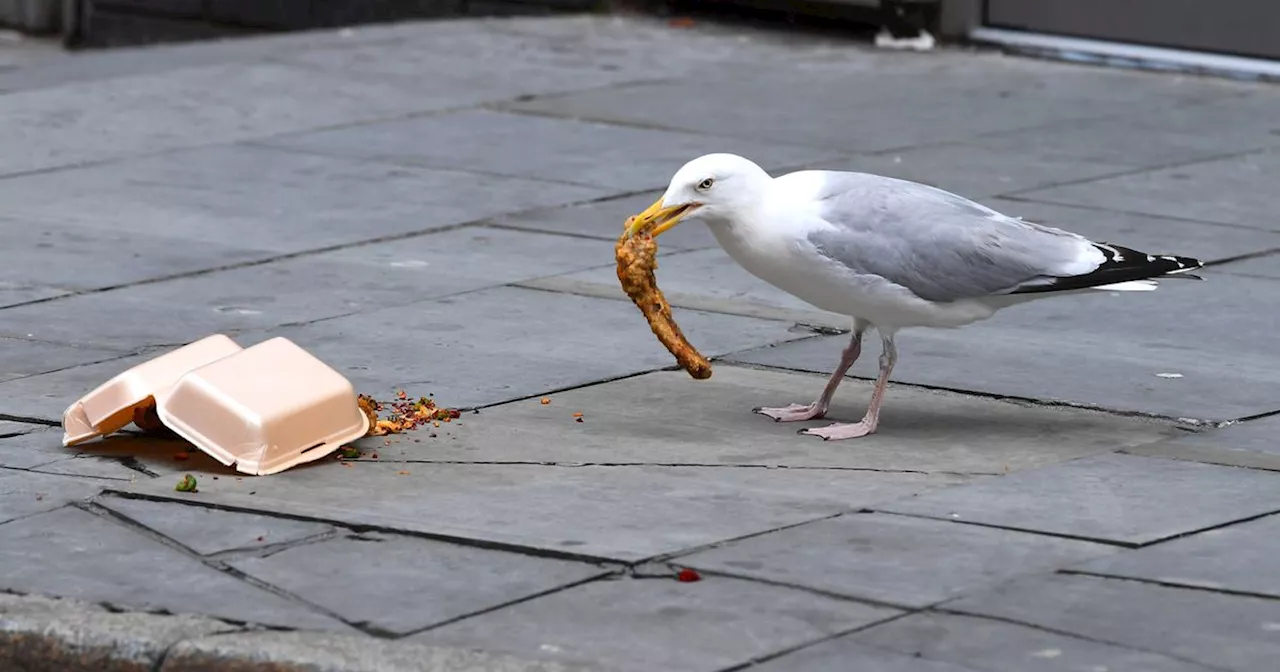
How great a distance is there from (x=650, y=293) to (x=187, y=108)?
6.17m

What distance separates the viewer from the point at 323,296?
803 centimetres

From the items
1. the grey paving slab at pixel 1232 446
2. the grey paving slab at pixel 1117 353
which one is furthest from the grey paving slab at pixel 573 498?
the grey paving slab at pixel 1117 353

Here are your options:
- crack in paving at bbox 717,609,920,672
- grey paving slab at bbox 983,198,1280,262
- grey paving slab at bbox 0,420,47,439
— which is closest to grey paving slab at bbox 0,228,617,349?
grey paving slab at bbox 0,420,47,439

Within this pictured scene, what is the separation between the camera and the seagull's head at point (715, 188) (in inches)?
238

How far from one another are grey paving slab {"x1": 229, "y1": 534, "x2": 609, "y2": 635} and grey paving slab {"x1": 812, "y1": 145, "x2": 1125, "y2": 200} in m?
→ 5.09

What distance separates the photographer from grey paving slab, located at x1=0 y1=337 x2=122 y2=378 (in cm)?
693

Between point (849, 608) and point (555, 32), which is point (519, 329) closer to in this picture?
point (849, 608)

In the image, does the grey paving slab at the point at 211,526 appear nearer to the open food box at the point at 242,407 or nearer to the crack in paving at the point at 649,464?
the open food box at the point at 242,407

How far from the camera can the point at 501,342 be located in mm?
7344

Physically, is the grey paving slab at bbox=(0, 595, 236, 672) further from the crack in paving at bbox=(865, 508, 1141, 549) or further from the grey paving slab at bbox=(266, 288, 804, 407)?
the grey paving slab at bbox=(266, 288, 804, 407)

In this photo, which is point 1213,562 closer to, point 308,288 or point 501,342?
point 501,342

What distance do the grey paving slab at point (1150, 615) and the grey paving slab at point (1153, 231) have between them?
3.80 m

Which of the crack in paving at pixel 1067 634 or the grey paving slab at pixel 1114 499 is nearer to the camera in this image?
the crack in paving at pixel 1067 634

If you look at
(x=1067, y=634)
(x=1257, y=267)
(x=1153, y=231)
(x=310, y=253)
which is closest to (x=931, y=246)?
(x=1067, y=634)
